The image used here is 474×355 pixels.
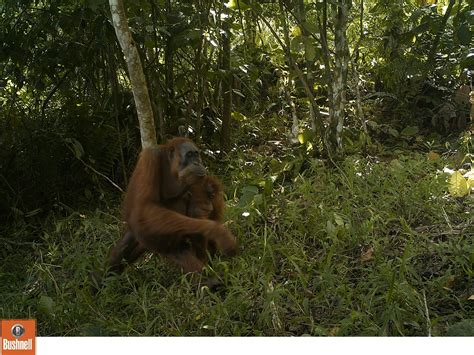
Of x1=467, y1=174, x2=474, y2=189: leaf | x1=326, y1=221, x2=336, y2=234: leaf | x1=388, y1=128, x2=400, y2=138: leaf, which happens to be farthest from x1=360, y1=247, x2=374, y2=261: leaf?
x1=388, y1=128, x2=400, y2=138: leaf

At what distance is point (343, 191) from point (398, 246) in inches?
30.8

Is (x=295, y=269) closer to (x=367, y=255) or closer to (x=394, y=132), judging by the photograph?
(x=367, y=255)

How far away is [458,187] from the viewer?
3.74 meters

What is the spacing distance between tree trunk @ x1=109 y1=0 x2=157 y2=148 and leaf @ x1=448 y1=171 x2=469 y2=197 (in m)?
1.72

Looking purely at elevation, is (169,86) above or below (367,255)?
above

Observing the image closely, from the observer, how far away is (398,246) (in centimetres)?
327

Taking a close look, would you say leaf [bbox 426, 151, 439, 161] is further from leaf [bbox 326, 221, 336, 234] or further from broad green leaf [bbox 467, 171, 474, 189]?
leaf [bbox 326, 221, 336, 234]

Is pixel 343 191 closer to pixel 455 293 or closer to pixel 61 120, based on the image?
pixel 455 293
